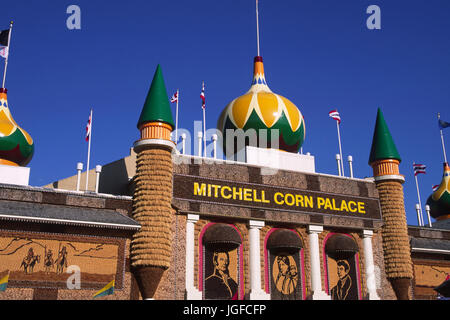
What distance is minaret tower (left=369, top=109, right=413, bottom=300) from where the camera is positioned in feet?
98.4

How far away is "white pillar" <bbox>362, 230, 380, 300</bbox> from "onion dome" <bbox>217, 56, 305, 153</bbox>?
670cm

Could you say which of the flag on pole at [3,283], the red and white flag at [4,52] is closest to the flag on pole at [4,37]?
the red and white flag at [4,52]

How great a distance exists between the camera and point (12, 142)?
28219 mm

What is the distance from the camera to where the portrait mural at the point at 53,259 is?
2227 cm

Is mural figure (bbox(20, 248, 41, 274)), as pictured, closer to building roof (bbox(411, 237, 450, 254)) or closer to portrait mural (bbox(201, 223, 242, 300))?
portrait mural (bbox(201, 223, 242, 300))

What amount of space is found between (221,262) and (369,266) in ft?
30.0

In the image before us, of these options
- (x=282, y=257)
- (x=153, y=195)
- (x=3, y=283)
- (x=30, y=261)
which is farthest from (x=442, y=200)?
(x=3, y=283)

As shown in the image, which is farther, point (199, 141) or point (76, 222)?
point (199, 141)

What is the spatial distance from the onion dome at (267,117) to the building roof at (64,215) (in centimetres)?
965

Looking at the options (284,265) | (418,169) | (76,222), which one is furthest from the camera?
(418,169)

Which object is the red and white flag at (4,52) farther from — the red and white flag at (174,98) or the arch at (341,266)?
A: the arch at (341,266)

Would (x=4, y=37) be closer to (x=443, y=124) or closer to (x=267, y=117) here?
(x=267, y=117)

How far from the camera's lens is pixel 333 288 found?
1122 inches

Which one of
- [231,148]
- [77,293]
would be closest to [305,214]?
[231,148]
